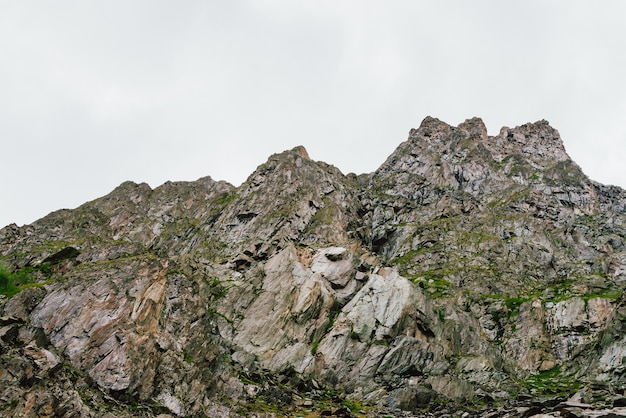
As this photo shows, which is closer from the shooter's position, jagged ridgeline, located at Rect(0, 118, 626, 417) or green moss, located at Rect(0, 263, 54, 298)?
jagged ridgeline, located at Rect(0, 118, 626, 417)

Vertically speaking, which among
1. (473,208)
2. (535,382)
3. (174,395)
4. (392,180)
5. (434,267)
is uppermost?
(392,180)

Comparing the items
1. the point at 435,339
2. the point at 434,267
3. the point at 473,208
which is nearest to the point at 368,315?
the point at 435,339

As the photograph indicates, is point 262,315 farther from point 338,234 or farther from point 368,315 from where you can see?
point 338,234

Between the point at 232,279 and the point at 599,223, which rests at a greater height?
the point at 599,223

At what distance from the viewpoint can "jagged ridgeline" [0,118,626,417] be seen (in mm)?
43812

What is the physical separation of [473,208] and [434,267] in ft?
137

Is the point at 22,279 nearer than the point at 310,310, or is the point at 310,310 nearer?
the point at 22,279

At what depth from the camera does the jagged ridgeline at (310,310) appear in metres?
43.8

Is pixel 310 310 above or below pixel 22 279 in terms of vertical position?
above

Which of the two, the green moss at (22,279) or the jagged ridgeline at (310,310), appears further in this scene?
the green moss at (22,279)

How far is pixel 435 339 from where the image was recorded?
72500 mm

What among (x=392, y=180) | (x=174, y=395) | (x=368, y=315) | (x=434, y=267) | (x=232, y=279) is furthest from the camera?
(x=392, y=180)

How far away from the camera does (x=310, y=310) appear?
72438 mm

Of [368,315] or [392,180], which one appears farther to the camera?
[392,180]
